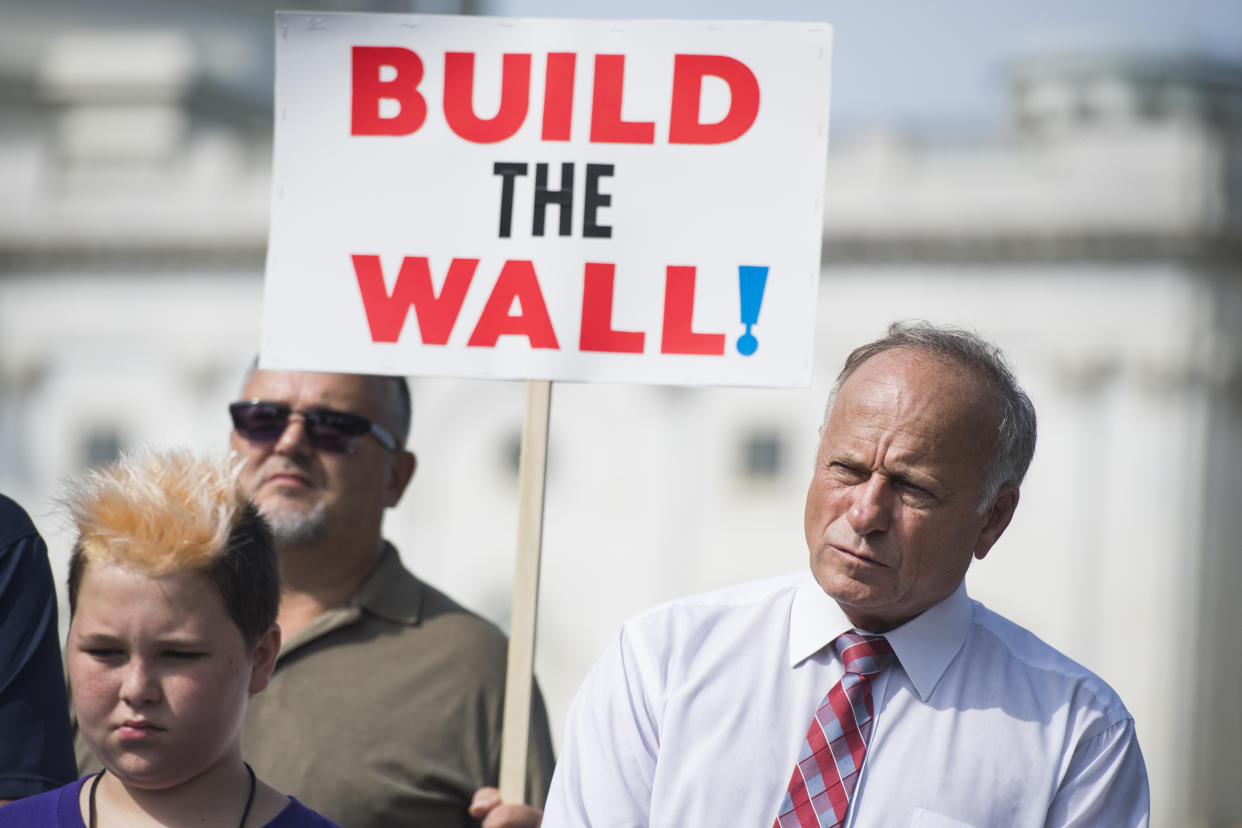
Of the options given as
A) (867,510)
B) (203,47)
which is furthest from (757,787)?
(203,47)

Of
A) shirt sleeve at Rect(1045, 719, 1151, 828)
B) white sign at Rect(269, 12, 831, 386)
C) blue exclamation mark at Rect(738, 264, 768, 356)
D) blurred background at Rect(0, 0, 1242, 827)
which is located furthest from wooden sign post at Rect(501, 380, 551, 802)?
blurred background at Rect(0, 0, 1242, 827)

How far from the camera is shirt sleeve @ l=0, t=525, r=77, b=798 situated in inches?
91.8

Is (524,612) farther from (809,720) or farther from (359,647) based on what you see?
(809,720)

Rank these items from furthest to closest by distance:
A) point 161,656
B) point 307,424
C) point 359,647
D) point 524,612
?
point 307,424, point 359,647, point 524,612, point 161,656

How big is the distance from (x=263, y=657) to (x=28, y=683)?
304 mm

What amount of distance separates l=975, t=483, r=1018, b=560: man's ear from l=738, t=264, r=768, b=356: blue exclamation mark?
24.8 inches

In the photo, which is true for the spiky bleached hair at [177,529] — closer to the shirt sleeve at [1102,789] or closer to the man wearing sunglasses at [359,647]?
the man wearing sunglasses at [359,647]

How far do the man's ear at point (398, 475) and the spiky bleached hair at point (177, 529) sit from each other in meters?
1.25

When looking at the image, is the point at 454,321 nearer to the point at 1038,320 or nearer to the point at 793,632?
the point at 793,632

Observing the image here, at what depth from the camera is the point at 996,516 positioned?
2510 millimetres

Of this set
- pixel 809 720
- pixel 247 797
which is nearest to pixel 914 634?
pixel 809 720

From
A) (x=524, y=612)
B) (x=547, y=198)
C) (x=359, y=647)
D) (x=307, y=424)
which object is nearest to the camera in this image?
(x=524, y=612)

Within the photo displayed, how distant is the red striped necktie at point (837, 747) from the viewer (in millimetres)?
2338

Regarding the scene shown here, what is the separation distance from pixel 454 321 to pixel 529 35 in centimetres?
51
